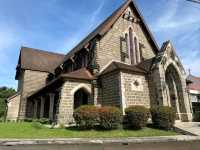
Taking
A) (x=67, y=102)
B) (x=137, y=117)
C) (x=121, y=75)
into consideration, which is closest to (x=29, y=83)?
(x=67, y=102)

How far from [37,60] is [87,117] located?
911 inches

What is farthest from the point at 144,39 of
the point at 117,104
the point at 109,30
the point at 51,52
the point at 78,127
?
the point at 51,52

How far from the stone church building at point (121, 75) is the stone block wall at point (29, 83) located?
250cm

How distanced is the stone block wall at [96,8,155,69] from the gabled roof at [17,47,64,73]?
1389 cm

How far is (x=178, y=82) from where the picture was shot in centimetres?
1888

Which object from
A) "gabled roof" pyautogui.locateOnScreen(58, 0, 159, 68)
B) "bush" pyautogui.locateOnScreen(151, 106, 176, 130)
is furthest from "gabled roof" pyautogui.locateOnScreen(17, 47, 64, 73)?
"bush" pyautogui.locateOnScreen(151, 106, 176, 130)

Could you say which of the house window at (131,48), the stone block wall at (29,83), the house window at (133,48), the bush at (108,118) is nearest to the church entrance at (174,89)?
the house window at (133,48)

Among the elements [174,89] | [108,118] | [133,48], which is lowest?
[108,118]

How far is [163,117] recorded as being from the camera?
45.3 ft

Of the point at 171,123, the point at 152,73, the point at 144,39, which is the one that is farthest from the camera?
the point at 144,39

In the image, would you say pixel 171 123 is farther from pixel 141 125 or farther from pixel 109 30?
pixel 109 30

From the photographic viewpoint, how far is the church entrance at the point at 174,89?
1852 centimetres

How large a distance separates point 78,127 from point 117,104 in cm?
384

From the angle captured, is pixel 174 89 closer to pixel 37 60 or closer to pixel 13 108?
pixel 13 108
